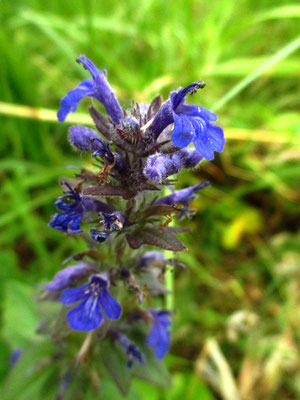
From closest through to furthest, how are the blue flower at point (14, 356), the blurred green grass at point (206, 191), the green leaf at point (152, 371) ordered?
the green leaf at point (152, 371) < the blue flower at point (14, 356) < the blurred green grass at point (206, 191)

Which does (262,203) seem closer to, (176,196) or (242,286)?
(242,286)

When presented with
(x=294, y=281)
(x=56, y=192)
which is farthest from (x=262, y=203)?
(x=56, y=192)

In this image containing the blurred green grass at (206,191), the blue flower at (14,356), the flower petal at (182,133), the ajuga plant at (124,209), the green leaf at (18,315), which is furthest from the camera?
the blurred green grass at (206,191)

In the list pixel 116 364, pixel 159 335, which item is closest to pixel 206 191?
pixel 159 335

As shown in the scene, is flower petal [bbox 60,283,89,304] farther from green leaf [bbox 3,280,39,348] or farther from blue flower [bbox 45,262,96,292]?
green leaf [bbox 3,280,39,348]

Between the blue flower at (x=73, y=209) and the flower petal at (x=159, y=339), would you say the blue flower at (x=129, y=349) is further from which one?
the blue flower at (x=73, y=209)

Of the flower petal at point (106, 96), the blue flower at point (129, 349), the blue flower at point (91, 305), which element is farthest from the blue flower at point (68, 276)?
the flower petal at point (106, 96)

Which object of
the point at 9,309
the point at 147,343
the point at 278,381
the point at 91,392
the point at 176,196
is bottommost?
the point at 278,381
